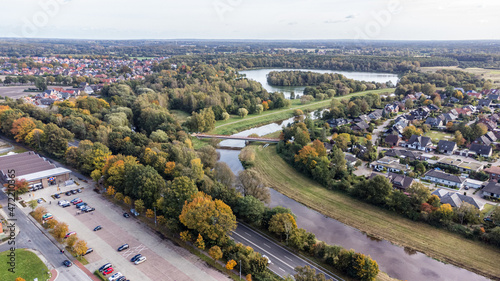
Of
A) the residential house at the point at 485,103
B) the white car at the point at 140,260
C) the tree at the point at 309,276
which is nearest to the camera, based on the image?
the tree at the point at 309,276

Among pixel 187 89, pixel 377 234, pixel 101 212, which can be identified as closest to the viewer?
pixel 377 234

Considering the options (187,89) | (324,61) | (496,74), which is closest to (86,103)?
(187,89)

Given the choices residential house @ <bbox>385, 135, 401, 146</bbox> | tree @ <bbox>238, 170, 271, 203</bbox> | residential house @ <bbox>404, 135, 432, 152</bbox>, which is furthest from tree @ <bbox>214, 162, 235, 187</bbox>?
residential house @ <bbox>404, 135, 432, 152</bbox>

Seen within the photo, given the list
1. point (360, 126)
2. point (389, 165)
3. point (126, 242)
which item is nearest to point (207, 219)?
point (126, 242)

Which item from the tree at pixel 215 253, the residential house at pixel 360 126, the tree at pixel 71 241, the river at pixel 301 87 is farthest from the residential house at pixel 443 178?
the river at pixel 301 87

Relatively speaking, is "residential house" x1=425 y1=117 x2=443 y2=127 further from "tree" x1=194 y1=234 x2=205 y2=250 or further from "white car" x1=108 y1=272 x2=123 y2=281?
"white car" x1=108 y1=272 x2=123 y2=281

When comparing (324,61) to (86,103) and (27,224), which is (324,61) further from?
(27,224)

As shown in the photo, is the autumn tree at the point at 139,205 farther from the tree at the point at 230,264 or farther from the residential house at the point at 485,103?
the residential house at the point at 485,103
